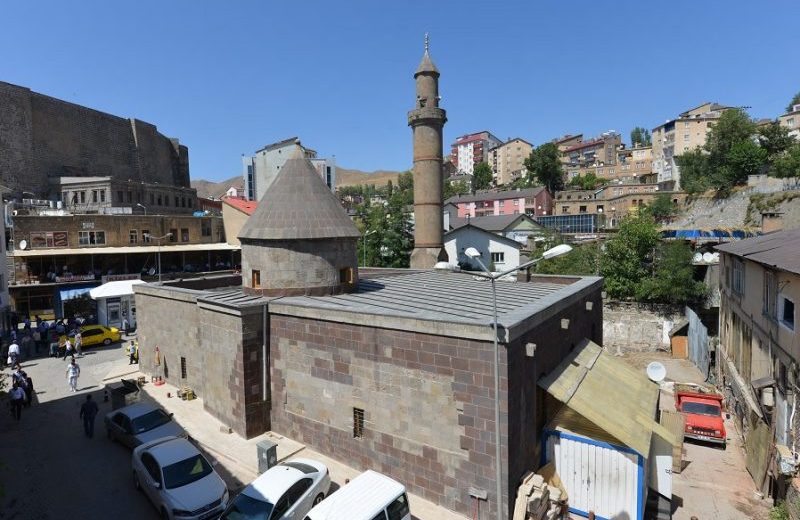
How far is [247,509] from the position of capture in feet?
32.7

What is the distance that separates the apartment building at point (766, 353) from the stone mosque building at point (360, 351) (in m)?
5.45

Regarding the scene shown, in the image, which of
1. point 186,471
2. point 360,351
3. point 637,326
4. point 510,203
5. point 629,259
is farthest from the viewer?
point 510,203

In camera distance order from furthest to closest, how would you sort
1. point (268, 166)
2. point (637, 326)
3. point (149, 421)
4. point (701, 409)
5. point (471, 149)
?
point (471, 149) < point (268, 166) < point (637, 326) < point (701, 409) < point (149, 421)

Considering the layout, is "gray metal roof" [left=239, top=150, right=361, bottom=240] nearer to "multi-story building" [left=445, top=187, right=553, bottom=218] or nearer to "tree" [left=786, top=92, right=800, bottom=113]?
"multi-story building" [left=445, top=187, right=553, bottom=218]

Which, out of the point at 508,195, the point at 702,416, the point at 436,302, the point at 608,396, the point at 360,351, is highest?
the point at 508,195

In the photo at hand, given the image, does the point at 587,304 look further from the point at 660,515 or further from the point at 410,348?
the point at 410,348

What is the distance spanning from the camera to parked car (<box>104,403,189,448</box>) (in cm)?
1424

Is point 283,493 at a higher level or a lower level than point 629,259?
lower

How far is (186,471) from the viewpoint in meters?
11.4

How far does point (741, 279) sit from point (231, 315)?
67.3ft

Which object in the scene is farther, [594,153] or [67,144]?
[594,153]

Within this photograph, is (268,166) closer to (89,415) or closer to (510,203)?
(510,203)

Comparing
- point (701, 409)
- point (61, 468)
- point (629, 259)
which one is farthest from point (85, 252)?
point (701, 409)

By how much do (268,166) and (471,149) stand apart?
10342 centimetres
